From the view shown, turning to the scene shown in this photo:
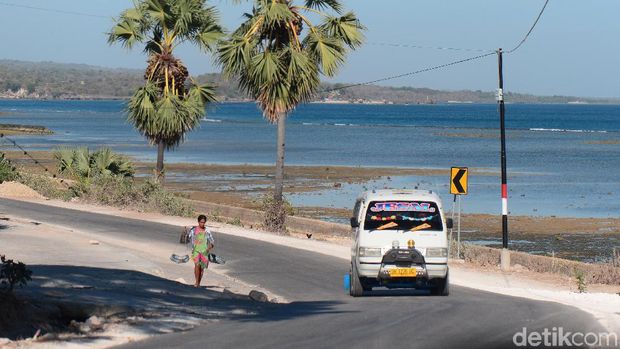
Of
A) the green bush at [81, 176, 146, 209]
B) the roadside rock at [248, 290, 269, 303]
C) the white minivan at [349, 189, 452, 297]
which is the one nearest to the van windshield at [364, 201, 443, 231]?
the white minivan at [349, 189, 452, 297]

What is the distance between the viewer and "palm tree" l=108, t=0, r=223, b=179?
4081 centimetres

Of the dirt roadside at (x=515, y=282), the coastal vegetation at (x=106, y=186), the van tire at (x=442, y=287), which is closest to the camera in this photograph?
the dirt roadside at (x=515, y=282)

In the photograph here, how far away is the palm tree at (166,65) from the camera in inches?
1607

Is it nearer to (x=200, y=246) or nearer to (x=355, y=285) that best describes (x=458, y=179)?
(x=355, y=285)

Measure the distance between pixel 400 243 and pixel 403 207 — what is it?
80cm

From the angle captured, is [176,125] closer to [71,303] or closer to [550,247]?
[550,247]

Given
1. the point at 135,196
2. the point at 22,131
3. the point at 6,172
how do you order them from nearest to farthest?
the point at 135,196 < the point at 6,172 < the point at 22,131

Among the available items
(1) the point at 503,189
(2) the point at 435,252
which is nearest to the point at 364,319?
(2) the point at 435,252

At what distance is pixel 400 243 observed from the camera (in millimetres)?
19797

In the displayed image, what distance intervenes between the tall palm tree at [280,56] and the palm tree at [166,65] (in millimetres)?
5355

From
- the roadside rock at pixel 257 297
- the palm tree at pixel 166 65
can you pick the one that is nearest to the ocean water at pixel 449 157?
the palm tree at pixel 166 65

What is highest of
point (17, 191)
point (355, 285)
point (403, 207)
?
point (17, 191)

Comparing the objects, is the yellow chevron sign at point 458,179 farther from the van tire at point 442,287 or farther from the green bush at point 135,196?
the green bush at point 135,196

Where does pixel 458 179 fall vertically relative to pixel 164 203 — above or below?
above
